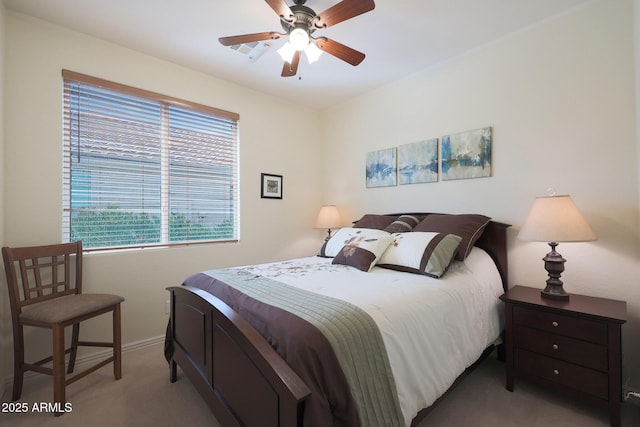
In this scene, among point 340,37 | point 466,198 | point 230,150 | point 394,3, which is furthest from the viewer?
point 230,150

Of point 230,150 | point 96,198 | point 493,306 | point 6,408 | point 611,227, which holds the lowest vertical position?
point 6,408

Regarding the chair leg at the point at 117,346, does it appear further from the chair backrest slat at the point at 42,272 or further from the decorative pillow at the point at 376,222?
the decorative pillow at the point at 376,222

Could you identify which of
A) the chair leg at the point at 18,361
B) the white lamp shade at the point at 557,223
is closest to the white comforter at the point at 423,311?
the white lamp shade at the point at 557,223

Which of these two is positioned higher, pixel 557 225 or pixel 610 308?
pixel 557 225

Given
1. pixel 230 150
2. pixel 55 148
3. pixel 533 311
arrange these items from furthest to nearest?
1. pixel 230 150
2. pixel 55 148
3. pixel 533 311

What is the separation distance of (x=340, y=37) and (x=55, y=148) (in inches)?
94.0

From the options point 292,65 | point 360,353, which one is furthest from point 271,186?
point 360,353

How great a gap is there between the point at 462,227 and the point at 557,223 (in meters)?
0.58

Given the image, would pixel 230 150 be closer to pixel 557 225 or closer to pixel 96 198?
pixel 96 198

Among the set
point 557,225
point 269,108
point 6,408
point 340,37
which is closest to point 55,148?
point 6,408

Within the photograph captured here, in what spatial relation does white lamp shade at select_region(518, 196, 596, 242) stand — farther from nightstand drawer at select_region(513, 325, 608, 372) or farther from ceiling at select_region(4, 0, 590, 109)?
ceiling at select_region(4, 0, 590, 109)

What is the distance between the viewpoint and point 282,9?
1.65m

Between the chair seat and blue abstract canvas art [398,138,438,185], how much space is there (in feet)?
9.07

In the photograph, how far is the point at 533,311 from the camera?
179 centimetres
